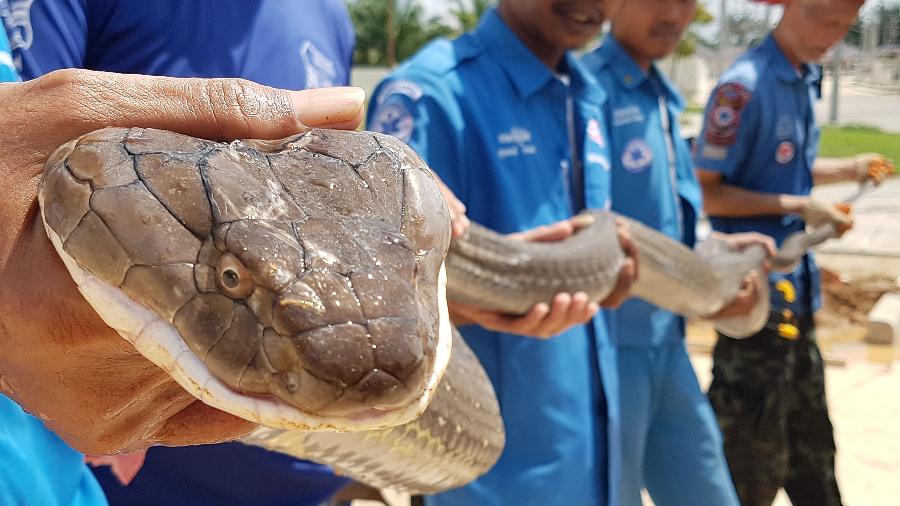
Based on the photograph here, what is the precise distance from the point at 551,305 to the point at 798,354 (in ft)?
6.63

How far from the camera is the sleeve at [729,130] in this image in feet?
14.9

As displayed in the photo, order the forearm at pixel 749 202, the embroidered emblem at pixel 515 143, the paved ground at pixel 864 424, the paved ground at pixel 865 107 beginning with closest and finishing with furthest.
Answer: the embroidered emblem at pixel 515 143
the forearm at pixel 749 202
the paved ground at pixel 864 424
the paved ground at pixel 865 107

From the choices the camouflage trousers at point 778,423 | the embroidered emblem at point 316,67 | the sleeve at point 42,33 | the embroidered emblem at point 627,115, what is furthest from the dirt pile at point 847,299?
the sleeve at point 42,33

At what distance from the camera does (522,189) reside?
3.08 m

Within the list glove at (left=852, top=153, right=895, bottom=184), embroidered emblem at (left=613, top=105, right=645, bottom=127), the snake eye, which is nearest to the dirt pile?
glove at (left=852, top=153, right=895, bottom=184)

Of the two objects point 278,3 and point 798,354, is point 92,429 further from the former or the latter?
point 798,354

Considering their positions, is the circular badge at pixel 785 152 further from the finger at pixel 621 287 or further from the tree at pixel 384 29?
the tree at pixel 384 29

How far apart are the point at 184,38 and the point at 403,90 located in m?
1.05

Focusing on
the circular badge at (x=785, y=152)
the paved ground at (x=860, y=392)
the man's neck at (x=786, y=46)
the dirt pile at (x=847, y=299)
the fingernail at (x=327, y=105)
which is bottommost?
the dirt pile at (x=847, y=299)

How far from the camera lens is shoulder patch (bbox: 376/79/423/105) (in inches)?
117

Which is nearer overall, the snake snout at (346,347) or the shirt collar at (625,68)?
the snake snout at (346,347)

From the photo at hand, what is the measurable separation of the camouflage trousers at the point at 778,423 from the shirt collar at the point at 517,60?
A: 2003mm

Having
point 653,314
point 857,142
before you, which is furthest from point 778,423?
point 857,142

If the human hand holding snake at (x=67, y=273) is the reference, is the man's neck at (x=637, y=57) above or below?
below
